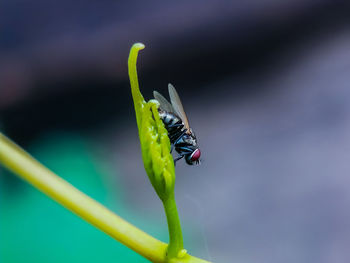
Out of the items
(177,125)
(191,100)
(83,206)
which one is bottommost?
(83,206)

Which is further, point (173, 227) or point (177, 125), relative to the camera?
point (177, 125)

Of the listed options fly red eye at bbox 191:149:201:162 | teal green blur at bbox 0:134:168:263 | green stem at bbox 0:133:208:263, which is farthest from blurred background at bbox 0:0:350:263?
green stem at bbox 0:133:208:263

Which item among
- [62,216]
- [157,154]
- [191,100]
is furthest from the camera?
[191,100]

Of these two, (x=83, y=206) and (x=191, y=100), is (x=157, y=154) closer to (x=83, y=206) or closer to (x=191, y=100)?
(x=83, y=206)

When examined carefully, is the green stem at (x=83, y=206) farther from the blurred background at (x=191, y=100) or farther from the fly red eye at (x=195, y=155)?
the blurred background at (x=191, y=100)

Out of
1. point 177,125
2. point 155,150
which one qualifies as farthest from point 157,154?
point 177,125

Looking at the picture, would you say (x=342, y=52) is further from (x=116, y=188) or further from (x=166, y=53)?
(x=116, y=188)

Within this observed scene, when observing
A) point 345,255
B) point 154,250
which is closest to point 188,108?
point 345,255
